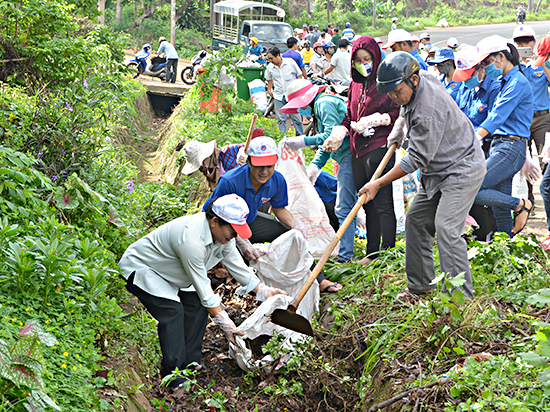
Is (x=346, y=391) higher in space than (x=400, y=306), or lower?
lower

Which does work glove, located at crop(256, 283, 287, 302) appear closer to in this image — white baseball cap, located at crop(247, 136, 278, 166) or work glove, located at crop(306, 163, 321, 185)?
white baseball cap, located at crop(247, 136, 278, 166)

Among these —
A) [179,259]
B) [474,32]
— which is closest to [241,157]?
[179,259]

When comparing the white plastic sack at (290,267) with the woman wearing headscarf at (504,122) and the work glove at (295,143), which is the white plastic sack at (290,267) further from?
the woman wearing headscarf at (504,122)

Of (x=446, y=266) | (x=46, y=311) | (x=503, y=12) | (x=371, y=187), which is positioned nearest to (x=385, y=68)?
(x=371, y=187)

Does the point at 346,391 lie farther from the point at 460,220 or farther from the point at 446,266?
the point at 460,220

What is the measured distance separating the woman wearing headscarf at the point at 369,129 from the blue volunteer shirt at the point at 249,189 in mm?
648

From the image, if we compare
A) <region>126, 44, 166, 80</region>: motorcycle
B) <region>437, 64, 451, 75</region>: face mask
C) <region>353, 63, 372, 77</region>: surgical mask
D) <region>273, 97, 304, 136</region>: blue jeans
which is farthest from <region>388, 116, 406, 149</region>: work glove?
<region>126, 44, 166, 80</region>: motorcycle

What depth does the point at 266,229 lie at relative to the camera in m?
4.88

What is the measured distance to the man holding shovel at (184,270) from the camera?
3676mm

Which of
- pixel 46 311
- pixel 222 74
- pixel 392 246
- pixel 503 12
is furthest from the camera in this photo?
pixel 503 12

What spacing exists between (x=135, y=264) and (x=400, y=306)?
1918 mm

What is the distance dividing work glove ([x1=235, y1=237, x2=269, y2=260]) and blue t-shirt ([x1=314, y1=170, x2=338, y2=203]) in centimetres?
134

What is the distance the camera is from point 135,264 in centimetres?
391

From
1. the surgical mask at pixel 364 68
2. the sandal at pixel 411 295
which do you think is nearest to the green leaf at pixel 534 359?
the sandal at pixel 411 295
